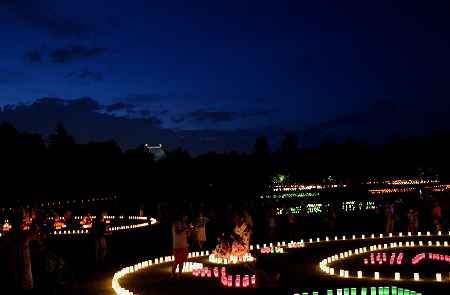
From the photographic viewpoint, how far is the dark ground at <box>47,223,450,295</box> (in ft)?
46.3

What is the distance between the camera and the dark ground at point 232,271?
1412 centimetres

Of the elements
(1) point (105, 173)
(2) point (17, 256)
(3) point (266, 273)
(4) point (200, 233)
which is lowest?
(3) point (266, 273)

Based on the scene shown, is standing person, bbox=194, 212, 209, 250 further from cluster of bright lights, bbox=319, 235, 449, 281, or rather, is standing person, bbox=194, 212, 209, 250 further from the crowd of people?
the crowd of people

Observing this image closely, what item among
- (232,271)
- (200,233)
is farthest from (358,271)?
(200,233)

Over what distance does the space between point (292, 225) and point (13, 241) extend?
15571 millimetres

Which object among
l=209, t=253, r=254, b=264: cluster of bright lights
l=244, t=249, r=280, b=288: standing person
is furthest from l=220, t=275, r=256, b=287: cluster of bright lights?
l=209, t=253, r=254, b=264: cluster of bright lights

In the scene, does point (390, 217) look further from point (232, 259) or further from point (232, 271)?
point (232, 271)

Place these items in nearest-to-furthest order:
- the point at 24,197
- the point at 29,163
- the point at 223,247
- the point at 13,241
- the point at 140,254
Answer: the point at 13,241 → the point at 223,247 → the point at 140,254 → the point at 24,197 → the point at 29,163

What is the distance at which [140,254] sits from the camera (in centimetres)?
2245

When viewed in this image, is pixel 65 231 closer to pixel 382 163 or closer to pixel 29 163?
pixel 29 163

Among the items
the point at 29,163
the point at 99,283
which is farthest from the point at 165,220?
the point at 99,283

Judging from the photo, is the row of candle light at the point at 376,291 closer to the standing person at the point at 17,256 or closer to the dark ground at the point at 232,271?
the dark ground at the point at 232,271

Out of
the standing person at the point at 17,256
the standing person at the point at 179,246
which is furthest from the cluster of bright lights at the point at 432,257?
the standing person at the point at 17,256

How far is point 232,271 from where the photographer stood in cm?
1711
